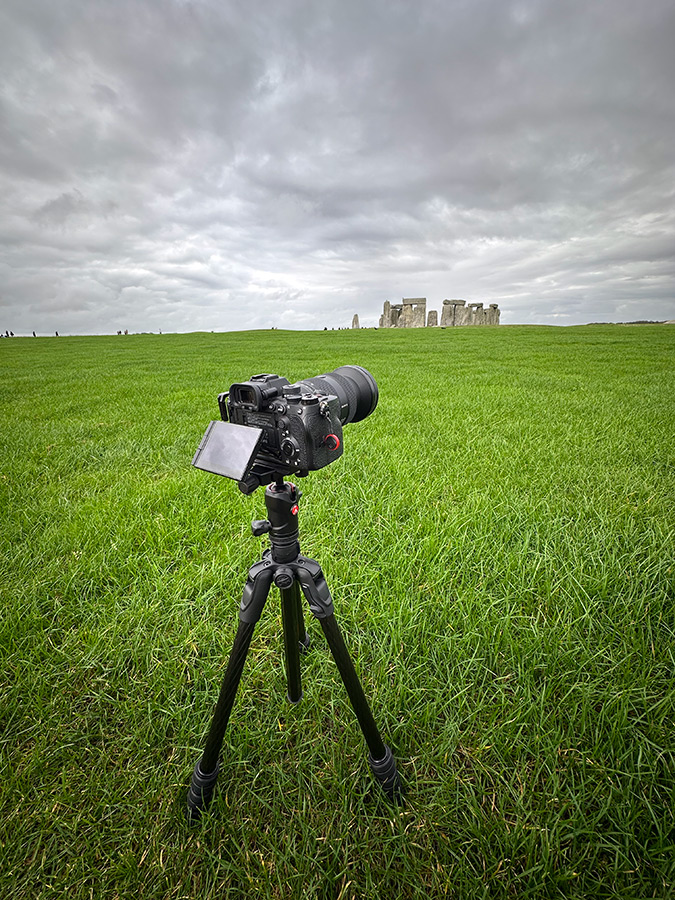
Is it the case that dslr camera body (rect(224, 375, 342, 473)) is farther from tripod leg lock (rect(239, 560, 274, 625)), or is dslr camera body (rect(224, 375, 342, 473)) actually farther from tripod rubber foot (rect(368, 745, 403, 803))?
tripod rubber foot (rect(368, 745, 403, 803))

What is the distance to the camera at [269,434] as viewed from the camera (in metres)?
1.23

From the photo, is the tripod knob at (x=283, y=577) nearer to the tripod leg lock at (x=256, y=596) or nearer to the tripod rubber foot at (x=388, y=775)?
the tripod leg lock at (x=256, y=596)

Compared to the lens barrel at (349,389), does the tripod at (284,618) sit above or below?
below

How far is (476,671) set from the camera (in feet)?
6.32

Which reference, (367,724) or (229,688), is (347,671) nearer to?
(367,724)

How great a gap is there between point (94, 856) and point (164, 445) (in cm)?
424

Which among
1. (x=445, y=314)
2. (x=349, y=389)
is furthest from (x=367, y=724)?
(x=445, y=314)

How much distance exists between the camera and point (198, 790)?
1467 millimetres

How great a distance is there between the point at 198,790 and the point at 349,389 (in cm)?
176

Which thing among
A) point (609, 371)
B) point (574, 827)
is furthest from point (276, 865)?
point (609, 371)

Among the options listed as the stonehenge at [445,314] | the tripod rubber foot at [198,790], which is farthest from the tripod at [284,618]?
the stonehenge at [445,314]

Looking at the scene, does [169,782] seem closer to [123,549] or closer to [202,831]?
[202,831]

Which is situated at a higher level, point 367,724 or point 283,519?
point 283,519

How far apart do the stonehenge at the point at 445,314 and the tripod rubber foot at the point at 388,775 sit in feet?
152
